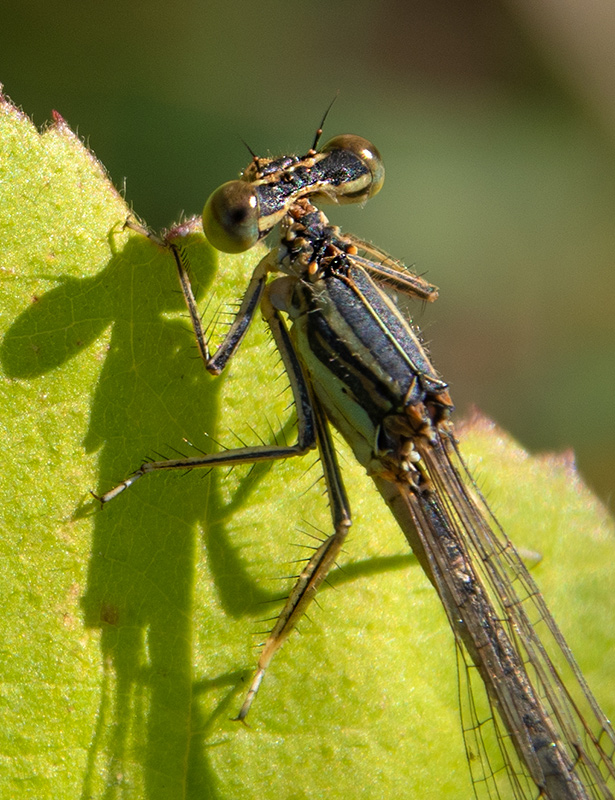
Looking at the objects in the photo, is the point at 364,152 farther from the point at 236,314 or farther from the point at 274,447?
the point at 274,447

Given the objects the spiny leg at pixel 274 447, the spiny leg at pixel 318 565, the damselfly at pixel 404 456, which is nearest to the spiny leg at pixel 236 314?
the damselfly at pixel 404 456

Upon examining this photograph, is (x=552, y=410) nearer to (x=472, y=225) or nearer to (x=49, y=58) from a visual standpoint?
(x=472, y=225)

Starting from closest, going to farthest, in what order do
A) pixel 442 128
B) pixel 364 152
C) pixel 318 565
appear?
1. pixel 318 565
2. pixel 364 152
3. pixel 442 128

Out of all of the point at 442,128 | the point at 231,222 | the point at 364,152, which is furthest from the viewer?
the point at 442,128

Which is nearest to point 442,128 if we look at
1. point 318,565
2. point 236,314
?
→ point 236,314

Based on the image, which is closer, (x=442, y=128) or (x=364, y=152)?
(x=364, y=152)

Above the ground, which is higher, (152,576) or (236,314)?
(236,314)

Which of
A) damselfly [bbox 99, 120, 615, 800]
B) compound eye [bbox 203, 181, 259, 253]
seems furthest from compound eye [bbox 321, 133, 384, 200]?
compound eye [bbox 203, 181, 259, 253]
